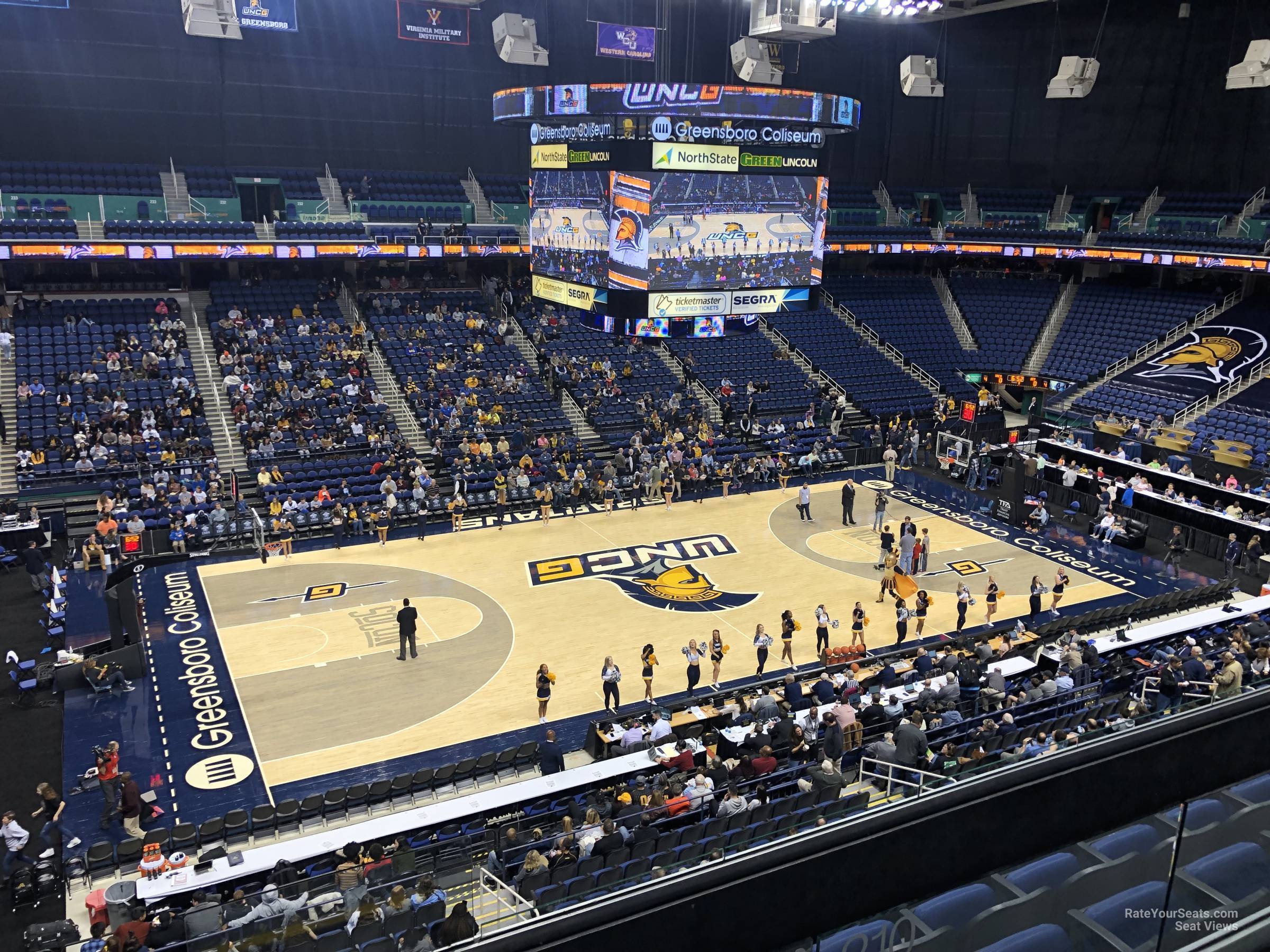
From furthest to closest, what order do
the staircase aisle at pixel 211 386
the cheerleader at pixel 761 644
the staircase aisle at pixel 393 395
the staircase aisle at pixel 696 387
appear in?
the staircase aisle at pixel 696 387
the staircase aisle at pixel 393 395
the staircase aisle at pixel 211 386
the cheerleader at pixel 761 644

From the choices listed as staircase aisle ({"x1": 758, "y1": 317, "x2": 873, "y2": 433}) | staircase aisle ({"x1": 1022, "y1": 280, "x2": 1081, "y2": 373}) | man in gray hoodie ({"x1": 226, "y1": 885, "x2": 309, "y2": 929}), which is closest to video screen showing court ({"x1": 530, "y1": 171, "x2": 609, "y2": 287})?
staircase aisle ({"x1": 758, "y1": 317, "x2": 873, "y2": 433})

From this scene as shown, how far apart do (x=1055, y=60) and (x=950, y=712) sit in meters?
40.9

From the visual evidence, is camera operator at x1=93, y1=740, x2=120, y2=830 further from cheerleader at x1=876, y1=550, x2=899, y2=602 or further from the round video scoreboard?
cheerleader at x1=876, y1=550, x2=899, y2=602

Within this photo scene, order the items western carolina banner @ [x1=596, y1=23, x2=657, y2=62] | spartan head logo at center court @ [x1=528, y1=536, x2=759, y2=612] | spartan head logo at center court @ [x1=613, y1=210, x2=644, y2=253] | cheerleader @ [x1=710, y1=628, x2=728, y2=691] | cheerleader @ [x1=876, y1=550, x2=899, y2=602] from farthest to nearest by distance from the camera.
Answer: western carolina banner @ [x1=596, y1=23, x2=657, y2=62] < spartan head logo at center court @ [x1=528, y1=536, x2=759, y2=612] < cheerleader @ [x1=876, y1=550, x2=899, y2=602] < spartan head logo at center court @ [x1=613, y1=210, x2=644, y2=253] < cheerleader @ [x1=710, y1=628, x2=728, y2=691]

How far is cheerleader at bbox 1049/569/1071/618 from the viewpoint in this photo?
2166 centimetres

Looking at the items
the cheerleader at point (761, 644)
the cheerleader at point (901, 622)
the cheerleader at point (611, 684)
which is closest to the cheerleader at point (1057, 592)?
the cheerleader at point (901, 622)

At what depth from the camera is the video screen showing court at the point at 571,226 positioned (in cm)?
2195

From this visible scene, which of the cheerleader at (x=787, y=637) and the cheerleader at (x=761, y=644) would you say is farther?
the cheerleader at (x=787, y=637)

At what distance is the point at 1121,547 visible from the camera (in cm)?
2675

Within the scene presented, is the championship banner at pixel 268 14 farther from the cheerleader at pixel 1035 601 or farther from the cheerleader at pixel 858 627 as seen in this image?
the cheerleader at pixel 1035 601

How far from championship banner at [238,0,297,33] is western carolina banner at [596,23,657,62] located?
11.7 m

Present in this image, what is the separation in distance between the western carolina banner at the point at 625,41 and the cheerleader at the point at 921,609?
28.1 meters

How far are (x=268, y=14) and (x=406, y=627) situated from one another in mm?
26762

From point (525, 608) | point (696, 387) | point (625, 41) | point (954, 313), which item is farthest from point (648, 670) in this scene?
point (954, 313)
